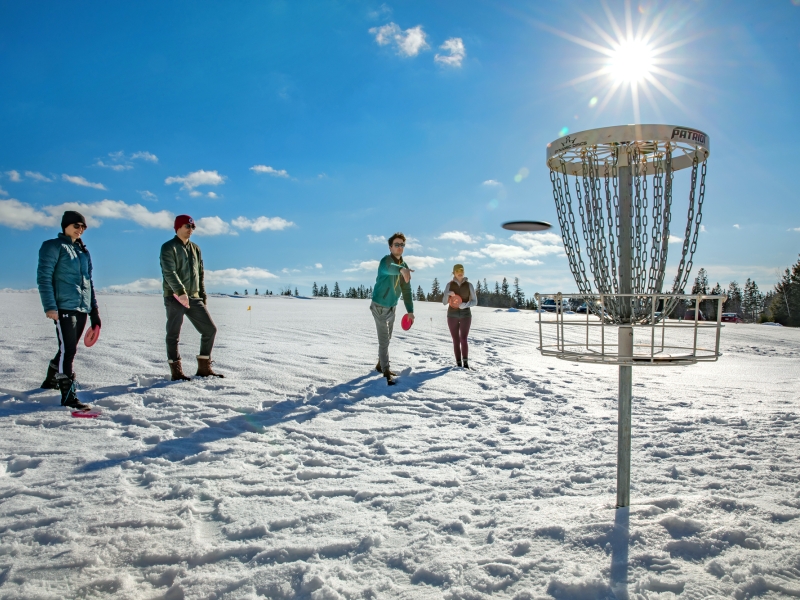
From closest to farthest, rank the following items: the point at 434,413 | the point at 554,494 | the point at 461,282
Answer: the point at 554,494, the point at 434,413, the point at 461,282

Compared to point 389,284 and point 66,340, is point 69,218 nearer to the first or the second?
point 66,340

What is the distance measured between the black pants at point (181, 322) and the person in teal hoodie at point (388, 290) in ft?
7.03

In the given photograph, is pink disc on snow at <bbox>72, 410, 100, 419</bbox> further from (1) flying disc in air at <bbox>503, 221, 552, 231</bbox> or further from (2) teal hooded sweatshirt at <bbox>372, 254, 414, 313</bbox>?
(1) flying disc in air at <bbox>503, 221, 552, 231</bbox>

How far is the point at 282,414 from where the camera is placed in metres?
4.68

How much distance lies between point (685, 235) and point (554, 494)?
5.80 feet

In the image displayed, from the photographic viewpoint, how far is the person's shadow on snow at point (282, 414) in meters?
3.48

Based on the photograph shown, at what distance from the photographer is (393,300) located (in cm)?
635

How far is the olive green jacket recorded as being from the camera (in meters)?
5.40

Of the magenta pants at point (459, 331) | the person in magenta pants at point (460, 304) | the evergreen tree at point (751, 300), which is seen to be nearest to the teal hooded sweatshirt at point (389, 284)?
the person in magenta pants at point (460, 304)

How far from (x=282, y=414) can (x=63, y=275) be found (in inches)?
104

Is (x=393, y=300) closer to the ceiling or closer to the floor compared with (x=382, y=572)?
closer to the ceiling

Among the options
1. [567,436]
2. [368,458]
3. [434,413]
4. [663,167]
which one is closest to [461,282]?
[434,413]

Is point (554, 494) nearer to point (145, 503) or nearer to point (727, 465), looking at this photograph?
point (727, 465)

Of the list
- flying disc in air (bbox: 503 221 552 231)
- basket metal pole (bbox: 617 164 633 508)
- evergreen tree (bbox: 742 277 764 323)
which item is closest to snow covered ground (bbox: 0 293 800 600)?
basket metal pole (bbox: 617 164 633 508)
